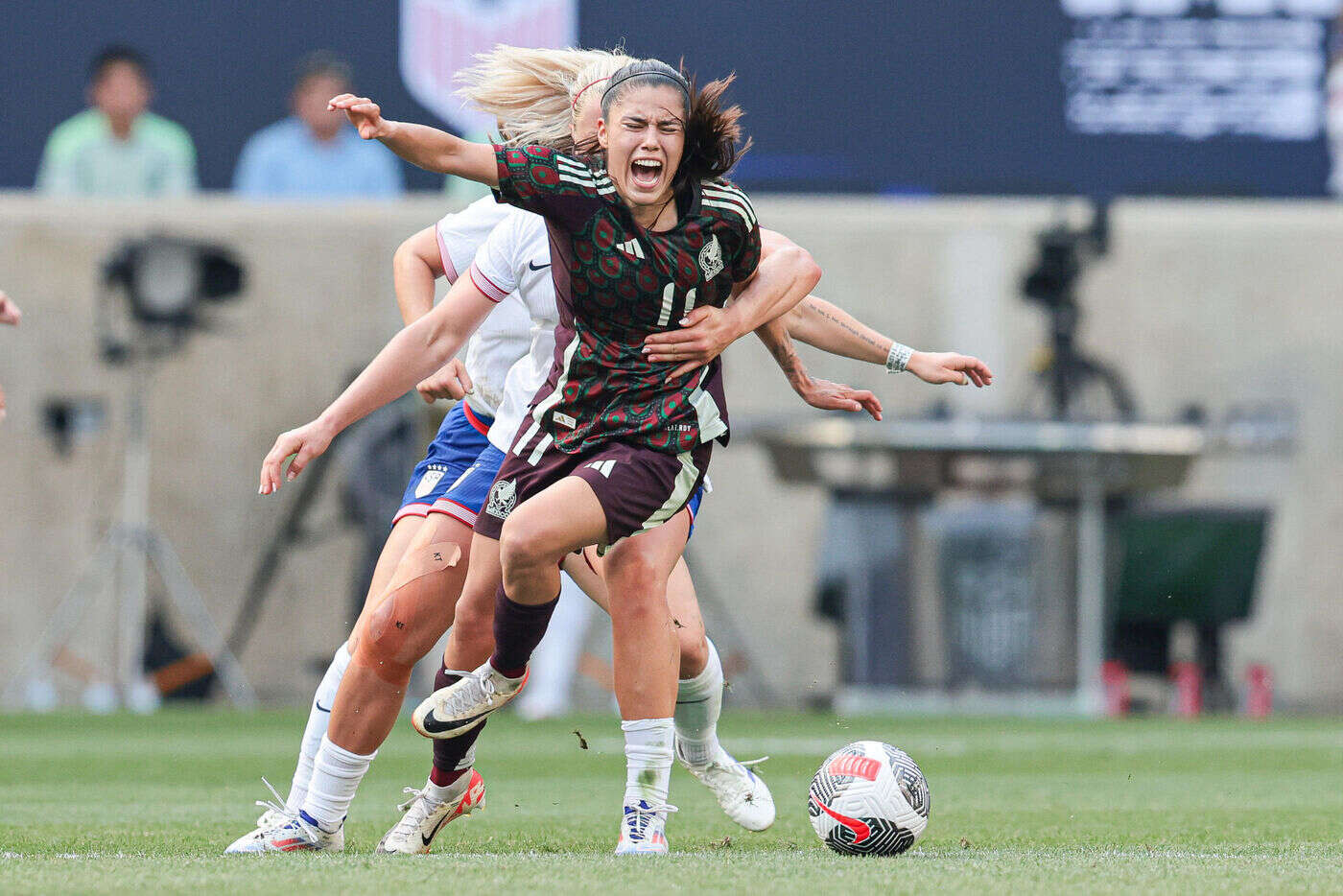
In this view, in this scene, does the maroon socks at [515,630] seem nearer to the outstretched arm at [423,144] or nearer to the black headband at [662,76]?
the outstretched arm at [423,144]

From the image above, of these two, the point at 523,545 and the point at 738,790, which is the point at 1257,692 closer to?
the point at 738,790

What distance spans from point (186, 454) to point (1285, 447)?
23.7 ft

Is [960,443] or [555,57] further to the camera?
[960,443]

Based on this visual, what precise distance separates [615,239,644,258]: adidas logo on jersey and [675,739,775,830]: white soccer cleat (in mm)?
1515

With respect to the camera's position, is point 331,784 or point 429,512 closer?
point 331,784

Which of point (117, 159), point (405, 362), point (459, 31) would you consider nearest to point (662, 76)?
point (405, 362)

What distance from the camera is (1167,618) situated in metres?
12.1

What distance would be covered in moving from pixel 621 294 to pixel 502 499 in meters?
0.59

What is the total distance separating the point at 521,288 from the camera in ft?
15.5

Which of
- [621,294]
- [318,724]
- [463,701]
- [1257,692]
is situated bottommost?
[1257,692]

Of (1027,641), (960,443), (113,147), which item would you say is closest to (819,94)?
(960,443)

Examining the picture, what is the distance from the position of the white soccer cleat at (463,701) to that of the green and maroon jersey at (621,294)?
0.58 m

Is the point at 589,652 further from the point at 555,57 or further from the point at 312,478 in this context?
the point at 555,57

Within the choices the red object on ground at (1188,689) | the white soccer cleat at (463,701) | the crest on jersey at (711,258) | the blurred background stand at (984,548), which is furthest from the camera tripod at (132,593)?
the crest on jersey at (711,258)
